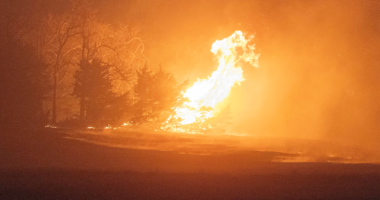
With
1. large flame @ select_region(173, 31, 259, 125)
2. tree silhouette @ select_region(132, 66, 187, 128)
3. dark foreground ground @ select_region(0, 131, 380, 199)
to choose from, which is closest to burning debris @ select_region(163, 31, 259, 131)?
large flame @ select_region(173, 31, 259, 125)

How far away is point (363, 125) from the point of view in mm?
27109

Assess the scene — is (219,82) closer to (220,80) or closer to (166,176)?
(220,80)

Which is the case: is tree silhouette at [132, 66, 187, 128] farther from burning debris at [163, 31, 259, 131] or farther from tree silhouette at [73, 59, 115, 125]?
burning debris at [163, 31, 259, 131]

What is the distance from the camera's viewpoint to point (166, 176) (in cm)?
841

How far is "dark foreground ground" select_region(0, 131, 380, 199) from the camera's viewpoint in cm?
725

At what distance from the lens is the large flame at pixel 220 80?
2403 cm

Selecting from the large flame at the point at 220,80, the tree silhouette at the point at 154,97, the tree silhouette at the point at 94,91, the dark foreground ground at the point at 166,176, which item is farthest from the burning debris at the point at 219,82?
the dark foreground ground at the point at 166,176

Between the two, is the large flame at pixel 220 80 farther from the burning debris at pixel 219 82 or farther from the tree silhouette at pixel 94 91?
the tree silhouette at pixel 94 91

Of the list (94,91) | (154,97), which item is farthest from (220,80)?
(94,91)

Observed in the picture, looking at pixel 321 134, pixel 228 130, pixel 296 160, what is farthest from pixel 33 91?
pixel 321 134

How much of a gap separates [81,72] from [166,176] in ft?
45.7

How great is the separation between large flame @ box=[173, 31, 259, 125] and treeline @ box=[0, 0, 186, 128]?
2.49 metres

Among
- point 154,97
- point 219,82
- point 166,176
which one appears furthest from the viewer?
point 219,82

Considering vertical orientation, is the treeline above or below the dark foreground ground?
above
